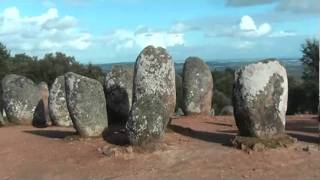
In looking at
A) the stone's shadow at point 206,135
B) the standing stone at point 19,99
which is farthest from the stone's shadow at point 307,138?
the standing stone at point 19,99

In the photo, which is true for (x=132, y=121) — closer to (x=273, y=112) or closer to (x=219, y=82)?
(x=273, y=112)

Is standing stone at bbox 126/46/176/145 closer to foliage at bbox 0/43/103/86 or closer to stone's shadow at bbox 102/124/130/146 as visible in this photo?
stone's shadow at bbox 102/124/130/146

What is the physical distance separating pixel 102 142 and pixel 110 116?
130 inches

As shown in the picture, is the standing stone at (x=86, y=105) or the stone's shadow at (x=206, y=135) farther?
the standing stone at (x=86, y=105)

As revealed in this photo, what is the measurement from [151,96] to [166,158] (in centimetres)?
183

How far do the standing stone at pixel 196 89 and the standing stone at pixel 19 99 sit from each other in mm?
5480

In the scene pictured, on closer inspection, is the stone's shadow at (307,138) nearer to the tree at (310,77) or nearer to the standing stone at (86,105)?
the standing stone at (86,105)

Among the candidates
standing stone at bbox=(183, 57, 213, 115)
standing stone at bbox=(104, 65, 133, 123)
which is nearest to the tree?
standing stone at bbox=(183, 57, 213, 115)

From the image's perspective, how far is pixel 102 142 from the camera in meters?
15.6

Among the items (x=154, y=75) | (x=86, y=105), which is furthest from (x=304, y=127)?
(x=86, y=105)

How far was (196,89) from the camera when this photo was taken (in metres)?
22.4

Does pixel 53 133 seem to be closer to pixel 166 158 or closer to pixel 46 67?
pixel 166 158

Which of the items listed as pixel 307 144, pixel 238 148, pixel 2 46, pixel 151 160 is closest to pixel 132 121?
pixel 151 160

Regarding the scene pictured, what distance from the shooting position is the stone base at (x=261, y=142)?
43.9 ft
